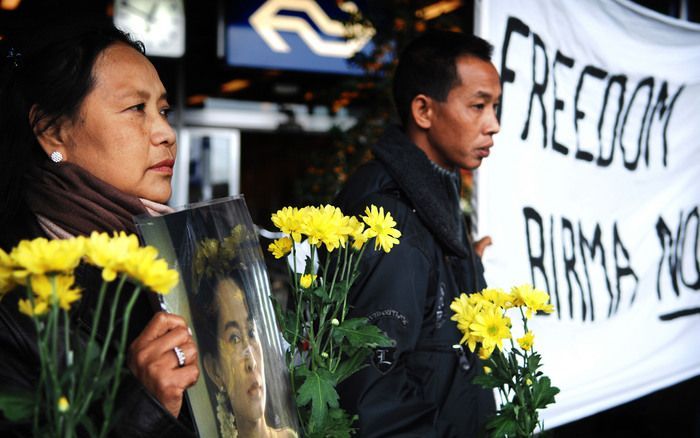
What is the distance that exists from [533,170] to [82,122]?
1.55 metres

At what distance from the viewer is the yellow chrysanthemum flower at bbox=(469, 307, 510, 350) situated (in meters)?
1.18

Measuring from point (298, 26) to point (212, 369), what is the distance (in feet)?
17.5

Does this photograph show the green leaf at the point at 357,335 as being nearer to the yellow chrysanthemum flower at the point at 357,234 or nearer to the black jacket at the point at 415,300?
the yellow chrysanthemum flower at the point at 357,234

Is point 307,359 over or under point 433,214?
under

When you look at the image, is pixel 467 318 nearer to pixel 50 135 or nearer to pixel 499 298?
pixel 499 298

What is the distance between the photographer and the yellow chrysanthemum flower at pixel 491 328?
1185mm

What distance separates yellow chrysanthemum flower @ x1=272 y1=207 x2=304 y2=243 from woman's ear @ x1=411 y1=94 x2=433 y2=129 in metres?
1.07

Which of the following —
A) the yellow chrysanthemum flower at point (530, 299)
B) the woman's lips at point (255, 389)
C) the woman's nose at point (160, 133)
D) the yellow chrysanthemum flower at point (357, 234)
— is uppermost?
the woman's nose at point (160, 133)

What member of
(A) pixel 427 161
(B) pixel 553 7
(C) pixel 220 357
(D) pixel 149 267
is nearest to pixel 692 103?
(B) pixel 553 7

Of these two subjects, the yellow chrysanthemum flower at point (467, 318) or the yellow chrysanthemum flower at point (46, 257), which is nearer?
the yellow chrysanthemum flower at point (46, 257)

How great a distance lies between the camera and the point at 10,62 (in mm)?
1376

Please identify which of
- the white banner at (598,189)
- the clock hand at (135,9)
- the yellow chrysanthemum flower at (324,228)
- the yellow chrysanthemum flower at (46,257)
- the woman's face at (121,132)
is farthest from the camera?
the clock hand at (135,9)

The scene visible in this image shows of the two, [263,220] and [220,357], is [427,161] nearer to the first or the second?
[220,357]

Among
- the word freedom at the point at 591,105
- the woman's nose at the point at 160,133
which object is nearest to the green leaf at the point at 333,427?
the woman's nose at the point at 160,133
